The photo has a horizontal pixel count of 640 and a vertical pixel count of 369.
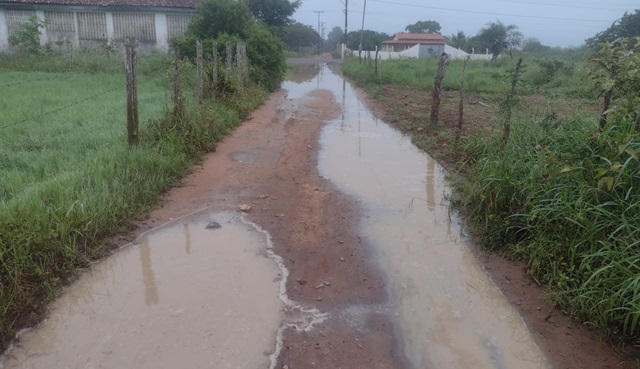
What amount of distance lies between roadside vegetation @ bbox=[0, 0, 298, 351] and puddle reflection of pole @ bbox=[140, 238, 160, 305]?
328 mm

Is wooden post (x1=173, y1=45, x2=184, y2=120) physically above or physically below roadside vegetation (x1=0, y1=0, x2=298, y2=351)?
above

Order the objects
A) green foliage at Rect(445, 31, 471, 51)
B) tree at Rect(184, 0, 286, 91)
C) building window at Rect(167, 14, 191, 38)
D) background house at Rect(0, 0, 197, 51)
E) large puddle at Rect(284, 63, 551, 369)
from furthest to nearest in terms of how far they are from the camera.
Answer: green foliage at Rect(445, 31, 471, 51), building window at Rect(167, 14, 191, 38), background house at Rect(0, 0, 197, 51), tree at Rect(184, 0, 286, 91), large puddle at Rect(284, 63, 551, 369)

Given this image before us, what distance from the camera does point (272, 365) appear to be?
3053 millimetres

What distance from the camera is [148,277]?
4.10m

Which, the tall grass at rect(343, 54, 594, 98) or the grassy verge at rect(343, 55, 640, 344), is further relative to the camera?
the tall grass at rect(343, 54, 594, 98)

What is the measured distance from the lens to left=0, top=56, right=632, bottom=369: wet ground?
3176mm

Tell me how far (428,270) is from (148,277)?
2446 mm

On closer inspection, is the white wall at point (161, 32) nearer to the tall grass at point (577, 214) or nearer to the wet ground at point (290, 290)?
the wet ground at point (290, 290)

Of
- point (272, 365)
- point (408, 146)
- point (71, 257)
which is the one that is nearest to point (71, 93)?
point (408, 146)

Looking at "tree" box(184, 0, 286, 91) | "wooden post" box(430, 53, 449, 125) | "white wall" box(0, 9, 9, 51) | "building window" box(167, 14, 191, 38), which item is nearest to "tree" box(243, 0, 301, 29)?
"building window" box(167, 14, 191, 38)

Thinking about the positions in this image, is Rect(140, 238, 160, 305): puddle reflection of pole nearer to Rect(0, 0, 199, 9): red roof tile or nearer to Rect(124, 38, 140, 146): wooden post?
Rect(124, 38, 140, 146): wooden post

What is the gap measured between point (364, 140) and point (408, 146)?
0.92m

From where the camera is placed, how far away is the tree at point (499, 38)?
37984 millimetres

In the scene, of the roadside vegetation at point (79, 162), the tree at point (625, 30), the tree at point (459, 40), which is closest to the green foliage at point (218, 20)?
the roadside vegetation at point (79, 162)
